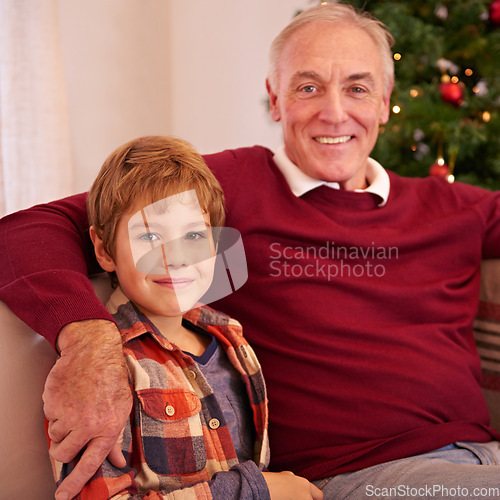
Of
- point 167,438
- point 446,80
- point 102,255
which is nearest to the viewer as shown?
point 167,438

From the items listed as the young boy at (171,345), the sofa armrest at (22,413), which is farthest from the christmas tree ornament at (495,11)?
the sofa armrest at (22,413)

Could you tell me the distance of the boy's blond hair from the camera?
0.92m

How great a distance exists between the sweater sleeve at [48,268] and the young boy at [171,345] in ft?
0.18

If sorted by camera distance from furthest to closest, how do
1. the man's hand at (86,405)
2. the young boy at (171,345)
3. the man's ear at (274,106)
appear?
1. the man's ear at (274,106)
2. the young boy at (171,345)
3. the man's hand at (86,405)

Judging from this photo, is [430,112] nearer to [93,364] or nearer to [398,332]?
[398,332]

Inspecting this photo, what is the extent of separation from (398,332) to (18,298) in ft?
2.44

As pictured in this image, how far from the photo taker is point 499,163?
6.13 feet

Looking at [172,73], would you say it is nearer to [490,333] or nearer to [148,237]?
[490,333]

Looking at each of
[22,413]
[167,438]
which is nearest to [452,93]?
[167,438]

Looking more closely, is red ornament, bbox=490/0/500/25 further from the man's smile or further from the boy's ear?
the boy's ear

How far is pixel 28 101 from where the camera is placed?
1.96 m

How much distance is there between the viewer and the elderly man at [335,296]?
2.83ft

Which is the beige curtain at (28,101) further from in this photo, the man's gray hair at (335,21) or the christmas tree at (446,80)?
the christmas tree at (446,80)

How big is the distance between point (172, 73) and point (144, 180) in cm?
245
